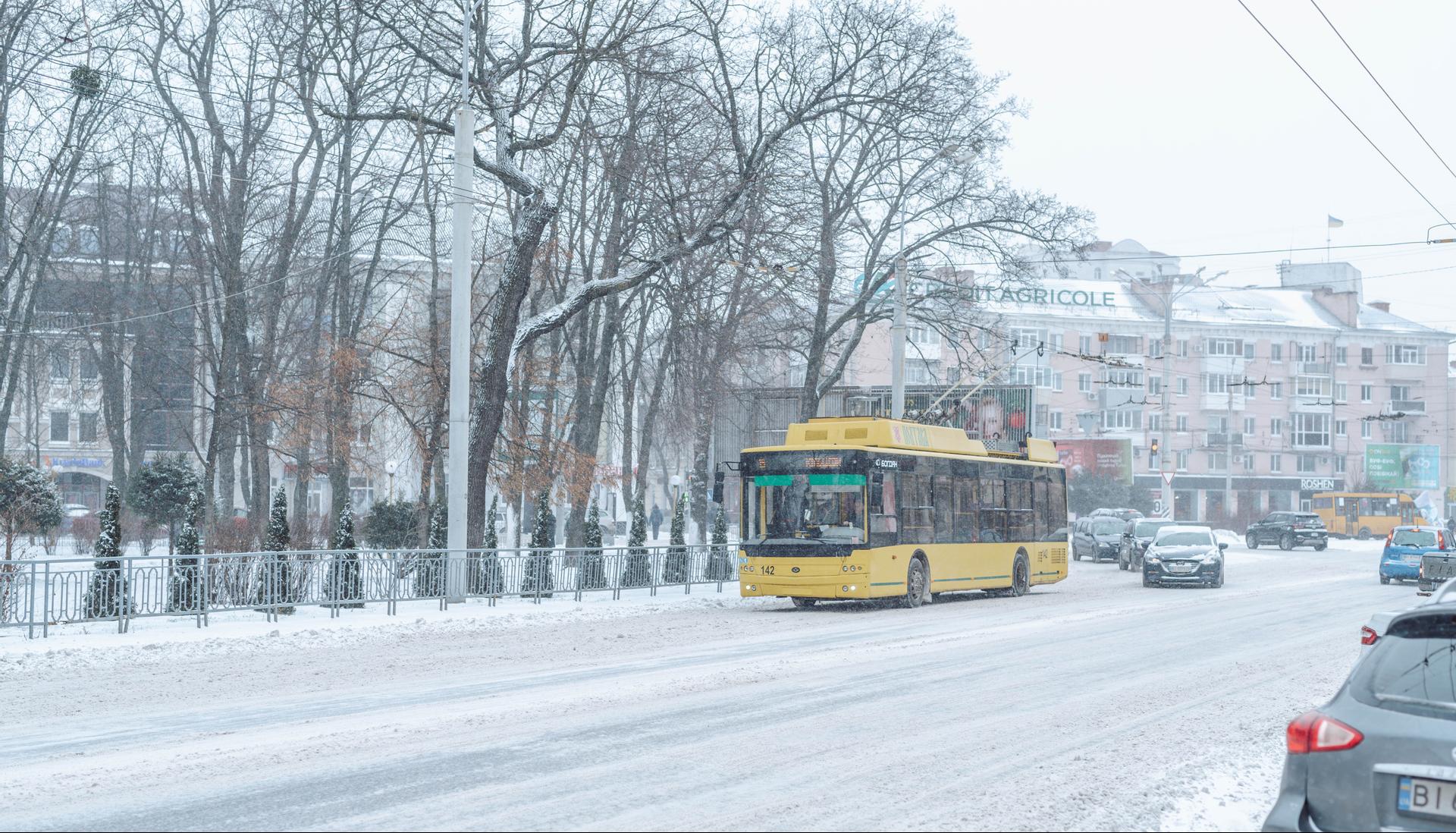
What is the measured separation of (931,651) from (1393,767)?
37.2 ft

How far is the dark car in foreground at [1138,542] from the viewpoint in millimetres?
42281

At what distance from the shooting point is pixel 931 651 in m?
16.5

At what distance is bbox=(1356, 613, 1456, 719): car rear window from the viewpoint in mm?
5344

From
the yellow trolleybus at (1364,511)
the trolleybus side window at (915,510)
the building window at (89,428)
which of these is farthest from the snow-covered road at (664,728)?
the yellow trolleybus at (1364,511)

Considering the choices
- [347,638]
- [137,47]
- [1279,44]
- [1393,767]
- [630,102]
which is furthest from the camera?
[137,47]

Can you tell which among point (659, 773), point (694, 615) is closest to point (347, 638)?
point (694, 615)

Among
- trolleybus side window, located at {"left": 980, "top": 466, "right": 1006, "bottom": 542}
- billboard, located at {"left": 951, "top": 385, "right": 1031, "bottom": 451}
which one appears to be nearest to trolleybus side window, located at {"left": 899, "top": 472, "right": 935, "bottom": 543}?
trolleybus side window, located at {"left": 980, "top": 466, "right": 1006, "bottom": 542}

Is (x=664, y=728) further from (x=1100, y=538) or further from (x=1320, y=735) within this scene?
(x=1100, y=538)

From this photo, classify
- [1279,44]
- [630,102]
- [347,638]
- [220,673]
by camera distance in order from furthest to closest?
[630,102], [347,638], [1279,44], [220,673]

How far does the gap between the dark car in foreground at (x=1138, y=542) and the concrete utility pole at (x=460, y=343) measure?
24.4m

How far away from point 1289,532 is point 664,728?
58088 millimetres

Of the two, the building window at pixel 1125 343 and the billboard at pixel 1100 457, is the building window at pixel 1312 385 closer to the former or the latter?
the building window at pixel 1125 343

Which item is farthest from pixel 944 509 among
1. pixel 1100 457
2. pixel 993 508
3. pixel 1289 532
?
pixel 1100 457

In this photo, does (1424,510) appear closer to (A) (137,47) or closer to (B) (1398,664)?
(A) (137,47)
